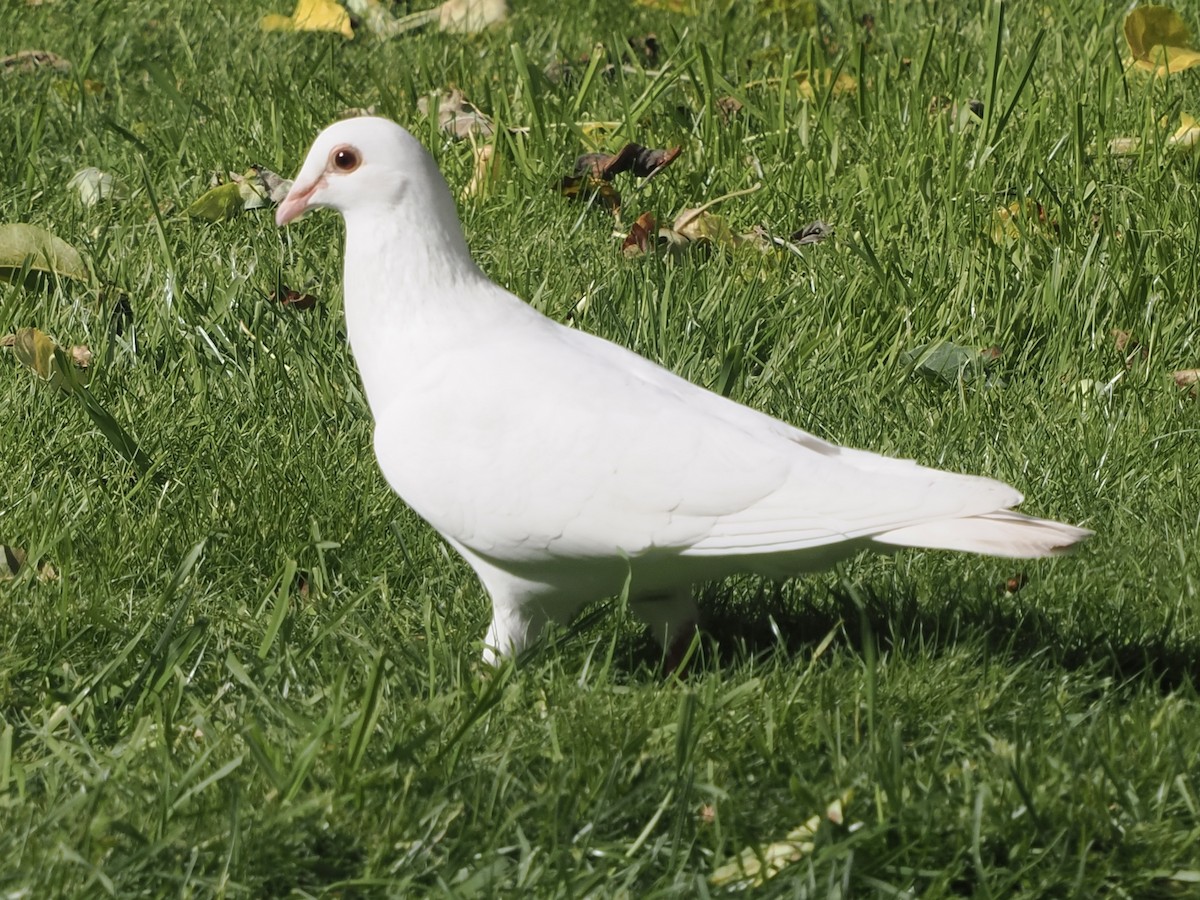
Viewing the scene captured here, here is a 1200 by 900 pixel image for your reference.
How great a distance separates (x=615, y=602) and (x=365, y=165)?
3.00ft

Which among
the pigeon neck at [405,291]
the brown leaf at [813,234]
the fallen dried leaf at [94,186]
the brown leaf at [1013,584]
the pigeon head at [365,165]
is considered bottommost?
the brown leaf at [1013,584]

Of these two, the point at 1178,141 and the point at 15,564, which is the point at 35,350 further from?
the point at 1178,141

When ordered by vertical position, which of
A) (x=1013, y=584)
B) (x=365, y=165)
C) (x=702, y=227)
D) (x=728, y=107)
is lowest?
(x=1013, y=584)

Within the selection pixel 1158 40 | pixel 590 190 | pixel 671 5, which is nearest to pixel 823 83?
pixel 590 190

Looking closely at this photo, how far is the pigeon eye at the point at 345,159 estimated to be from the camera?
9.68 feet

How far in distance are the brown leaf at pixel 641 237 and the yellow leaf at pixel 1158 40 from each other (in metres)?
1.68

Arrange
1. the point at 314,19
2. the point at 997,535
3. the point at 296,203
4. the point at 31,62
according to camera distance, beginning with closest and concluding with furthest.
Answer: the point at 997,535, the point at 296,203, the point at 31,62, the point at 314,19

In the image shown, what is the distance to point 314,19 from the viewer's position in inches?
224

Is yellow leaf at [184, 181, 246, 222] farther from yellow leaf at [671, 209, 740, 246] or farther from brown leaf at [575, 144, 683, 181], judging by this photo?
yellow leaf at [671, 209, 740, 246]

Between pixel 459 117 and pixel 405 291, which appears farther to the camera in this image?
pixel 459 117

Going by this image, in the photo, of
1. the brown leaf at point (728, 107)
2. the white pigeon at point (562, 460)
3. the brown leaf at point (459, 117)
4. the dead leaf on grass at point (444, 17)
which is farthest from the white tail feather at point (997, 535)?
the dead leaf on grass at point (444, 17)

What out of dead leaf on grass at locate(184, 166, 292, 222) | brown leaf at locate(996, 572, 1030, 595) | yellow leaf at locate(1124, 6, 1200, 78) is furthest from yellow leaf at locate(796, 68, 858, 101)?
brown leaf at locate(996, 572, 1030, 595)

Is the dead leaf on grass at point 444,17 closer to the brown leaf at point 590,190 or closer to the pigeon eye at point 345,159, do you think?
the brown leaf at point 590,190

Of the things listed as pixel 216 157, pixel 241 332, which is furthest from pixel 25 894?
pixel 216 157
